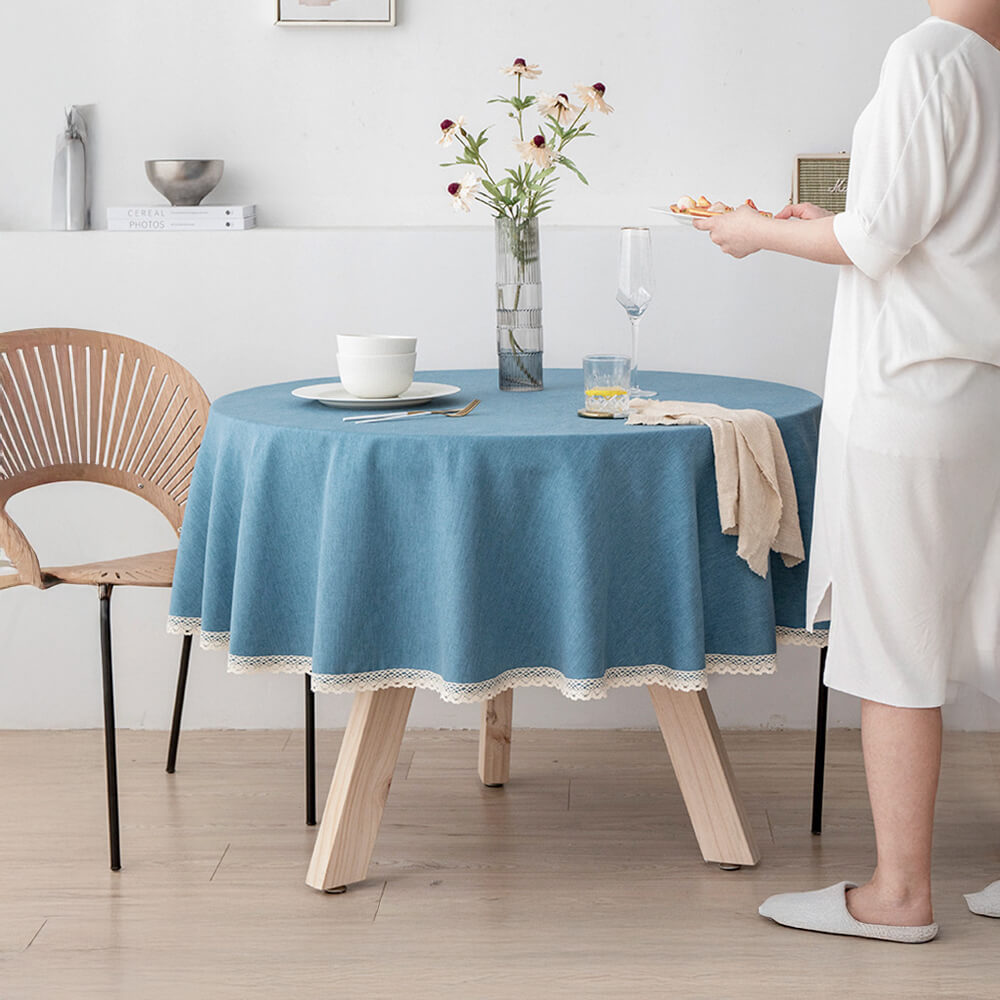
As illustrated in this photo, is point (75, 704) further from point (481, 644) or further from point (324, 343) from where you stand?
point (481, 644)

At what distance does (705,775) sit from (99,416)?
1407 mm

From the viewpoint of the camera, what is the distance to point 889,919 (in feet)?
6.56

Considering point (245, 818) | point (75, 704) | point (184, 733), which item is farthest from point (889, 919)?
point (75, 704)

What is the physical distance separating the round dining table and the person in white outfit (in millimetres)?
182

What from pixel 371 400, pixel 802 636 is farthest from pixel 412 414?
pixel 802 636

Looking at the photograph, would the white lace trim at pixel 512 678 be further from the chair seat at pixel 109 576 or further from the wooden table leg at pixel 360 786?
the chair seat at pixel 109 576

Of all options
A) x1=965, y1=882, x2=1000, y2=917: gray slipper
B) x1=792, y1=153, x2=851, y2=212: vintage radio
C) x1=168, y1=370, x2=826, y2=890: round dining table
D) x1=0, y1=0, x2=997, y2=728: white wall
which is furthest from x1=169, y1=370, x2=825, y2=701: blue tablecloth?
x1=792, y1=153, x2=851, y2=212: vintage radio

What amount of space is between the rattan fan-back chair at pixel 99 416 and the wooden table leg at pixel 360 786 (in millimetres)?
652

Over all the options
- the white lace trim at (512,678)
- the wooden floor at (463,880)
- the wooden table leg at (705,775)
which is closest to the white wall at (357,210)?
the wooden floor at (463,880)

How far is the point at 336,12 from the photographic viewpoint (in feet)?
9.73

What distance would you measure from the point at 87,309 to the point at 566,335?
3.49 feet

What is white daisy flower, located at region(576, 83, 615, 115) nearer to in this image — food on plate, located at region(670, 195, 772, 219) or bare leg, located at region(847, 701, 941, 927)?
food on plate, located at region(670, 195, 772, 219)

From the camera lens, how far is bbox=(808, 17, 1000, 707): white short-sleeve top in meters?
1.74

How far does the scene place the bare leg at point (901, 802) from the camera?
1.94 metres
